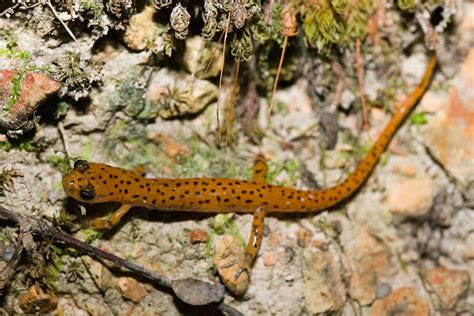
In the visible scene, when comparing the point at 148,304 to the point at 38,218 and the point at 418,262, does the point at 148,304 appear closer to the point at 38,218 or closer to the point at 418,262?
the point at 38,218

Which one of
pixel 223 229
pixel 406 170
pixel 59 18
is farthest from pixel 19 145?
pixel 406 170

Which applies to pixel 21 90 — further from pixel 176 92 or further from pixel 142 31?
pixel 176 92

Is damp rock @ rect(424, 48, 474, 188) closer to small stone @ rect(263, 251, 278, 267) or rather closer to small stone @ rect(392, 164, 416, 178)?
small stone @ rect(392, 164, 416, 178)

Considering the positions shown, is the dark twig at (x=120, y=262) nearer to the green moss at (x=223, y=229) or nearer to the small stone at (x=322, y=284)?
the green moss at (x=223, y=229)

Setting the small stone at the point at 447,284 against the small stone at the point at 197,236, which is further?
the small stone at the point at 447,284

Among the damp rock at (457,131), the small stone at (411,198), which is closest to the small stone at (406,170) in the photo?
the small stone at (411,198)

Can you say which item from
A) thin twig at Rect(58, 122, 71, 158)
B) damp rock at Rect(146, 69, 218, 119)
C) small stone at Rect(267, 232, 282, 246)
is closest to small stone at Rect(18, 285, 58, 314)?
thin twig at Rect(58, 122, 71, 158)
